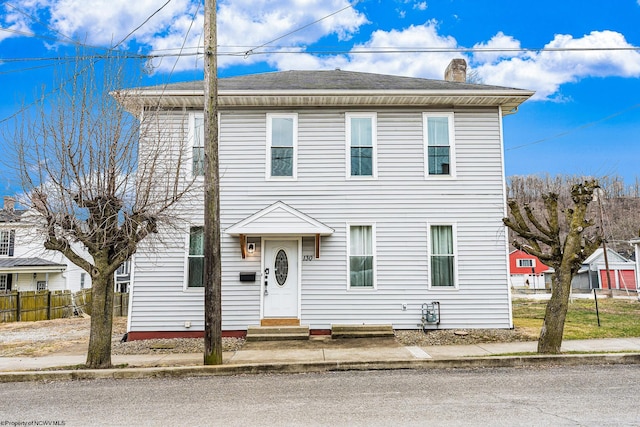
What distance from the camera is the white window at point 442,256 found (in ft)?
35.7

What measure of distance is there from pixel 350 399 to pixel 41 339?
9790mm

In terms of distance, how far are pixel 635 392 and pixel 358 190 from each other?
22.6ft

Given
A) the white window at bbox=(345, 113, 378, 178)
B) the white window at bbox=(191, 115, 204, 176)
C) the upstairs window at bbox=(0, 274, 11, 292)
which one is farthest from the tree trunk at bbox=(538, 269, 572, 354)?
the upstairs window at bbox=(0, 274, 11, 292)

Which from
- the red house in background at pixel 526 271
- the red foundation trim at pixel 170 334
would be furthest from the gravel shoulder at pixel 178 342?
the red house in background at pixel 526 271

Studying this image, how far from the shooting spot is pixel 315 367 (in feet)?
24.3

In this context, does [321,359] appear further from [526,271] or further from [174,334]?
[526,271]

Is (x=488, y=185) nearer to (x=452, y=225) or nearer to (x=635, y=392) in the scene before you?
(x=452, y=225)

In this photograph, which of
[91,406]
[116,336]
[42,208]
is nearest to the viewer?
[91,406]

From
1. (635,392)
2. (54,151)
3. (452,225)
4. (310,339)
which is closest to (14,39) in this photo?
(54,151)

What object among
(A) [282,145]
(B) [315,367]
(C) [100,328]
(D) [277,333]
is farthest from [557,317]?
(C) [100,328]

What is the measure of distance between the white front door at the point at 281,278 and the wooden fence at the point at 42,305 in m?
8.71

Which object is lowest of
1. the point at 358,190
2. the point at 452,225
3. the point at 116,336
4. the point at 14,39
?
the point at 116,336

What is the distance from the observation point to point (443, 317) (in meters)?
10.7

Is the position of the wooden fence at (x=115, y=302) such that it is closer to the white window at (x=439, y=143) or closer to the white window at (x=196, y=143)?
the white window at (x=196, y=143)
